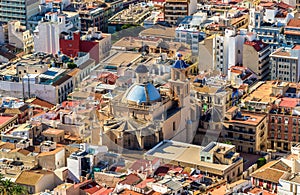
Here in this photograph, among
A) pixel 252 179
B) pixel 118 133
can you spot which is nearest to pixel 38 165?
pixel 118 133

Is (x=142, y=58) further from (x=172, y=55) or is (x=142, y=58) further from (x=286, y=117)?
(x=286, y=117)

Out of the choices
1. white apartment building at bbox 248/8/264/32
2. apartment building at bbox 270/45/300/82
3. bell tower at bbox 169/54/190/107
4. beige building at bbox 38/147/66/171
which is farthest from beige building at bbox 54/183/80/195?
white apartment building at bbox 248/8/264/32

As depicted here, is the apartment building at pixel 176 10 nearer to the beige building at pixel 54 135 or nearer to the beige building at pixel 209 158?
the beige building at pixel 54 135

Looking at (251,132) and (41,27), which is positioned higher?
(41,27)

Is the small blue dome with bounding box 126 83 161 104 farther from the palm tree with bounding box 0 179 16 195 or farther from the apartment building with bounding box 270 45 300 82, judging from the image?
the apartment building with bounding box 270 45 300 82

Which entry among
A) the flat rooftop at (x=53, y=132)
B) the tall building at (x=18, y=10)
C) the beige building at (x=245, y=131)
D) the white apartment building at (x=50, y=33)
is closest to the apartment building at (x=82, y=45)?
the white apartment building at (x=50, y=33)
